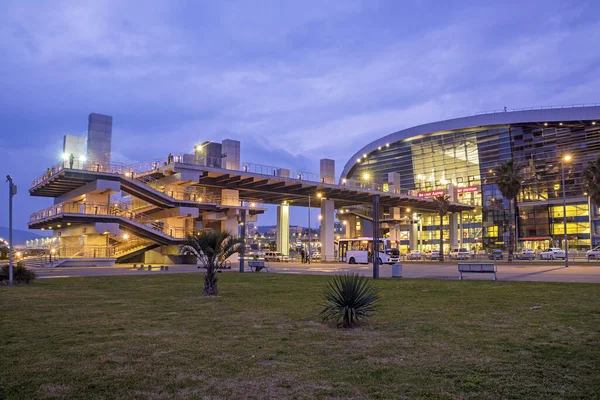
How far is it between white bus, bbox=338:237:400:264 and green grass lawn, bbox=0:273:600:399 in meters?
34.7

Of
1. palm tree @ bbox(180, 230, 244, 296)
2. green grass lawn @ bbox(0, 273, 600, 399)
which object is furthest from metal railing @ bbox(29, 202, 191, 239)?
green grass lawn @ bbox(0, 273, 600, 399)

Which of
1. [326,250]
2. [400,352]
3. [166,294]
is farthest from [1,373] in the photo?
[326,250]

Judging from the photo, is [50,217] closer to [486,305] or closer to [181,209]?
[181,209]

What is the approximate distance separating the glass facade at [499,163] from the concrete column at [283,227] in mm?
Answer: 18289

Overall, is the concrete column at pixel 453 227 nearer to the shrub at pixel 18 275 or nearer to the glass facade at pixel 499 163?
the glass facade at pixel 499 163

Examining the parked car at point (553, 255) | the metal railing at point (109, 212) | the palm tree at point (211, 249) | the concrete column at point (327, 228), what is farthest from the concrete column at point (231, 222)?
the palm tree at point (211, 249)

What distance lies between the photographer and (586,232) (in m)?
79.9

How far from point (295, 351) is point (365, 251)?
4245 centimetres

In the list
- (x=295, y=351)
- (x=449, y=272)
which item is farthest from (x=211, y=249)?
(x=449, y=272)

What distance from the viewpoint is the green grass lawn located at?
17.6 ft

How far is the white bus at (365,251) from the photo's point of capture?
→ 1881 inches

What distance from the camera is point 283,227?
69.4 meters

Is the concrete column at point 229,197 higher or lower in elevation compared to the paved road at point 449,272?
higher

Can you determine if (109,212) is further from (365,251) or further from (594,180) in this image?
(594,180)
